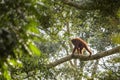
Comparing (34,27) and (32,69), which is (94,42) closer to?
(32,69)

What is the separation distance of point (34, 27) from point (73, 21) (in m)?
8.29

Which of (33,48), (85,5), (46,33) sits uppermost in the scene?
(33,48)

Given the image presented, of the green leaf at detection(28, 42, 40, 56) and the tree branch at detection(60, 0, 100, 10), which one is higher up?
the green leaf at detection(28, 42, 40, 56)

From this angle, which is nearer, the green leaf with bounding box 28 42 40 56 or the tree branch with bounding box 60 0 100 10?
the green leaf with bounding box 28 42 40 56

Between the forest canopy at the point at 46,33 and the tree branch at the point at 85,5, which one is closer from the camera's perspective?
the forest canopy at the point at 46,33

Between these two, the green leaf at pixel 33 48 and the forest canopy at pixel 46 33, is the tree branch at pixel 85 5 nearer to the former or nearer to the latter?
the forest canopy at pixel 46 33

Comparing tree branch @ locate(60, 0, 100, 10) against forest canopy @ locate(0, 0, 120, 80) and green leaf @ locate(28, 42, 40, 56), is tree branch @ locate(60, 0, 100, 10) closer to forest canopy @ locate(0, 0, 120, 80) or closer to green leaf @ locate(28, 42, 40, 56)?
forest canopy @ locate(0, 0, 120, 80)

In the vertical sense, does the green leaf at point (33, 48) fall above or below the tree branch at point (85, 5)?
above

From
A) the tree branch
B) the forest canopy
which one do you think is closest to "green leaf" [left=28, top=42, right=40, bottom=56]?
the forest canopy

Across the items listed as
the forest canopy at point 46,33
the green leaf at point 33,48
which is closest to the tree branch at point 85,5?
the forest canopy at point 46,33

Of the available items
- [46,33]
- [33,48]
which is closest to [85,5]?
[46,33]

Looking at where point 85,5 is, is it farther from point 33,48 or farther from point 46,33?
point 33,48

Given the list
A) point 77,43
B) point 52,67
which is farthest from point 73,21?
point 52,67

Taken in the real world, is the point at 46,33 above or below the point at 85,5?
below
